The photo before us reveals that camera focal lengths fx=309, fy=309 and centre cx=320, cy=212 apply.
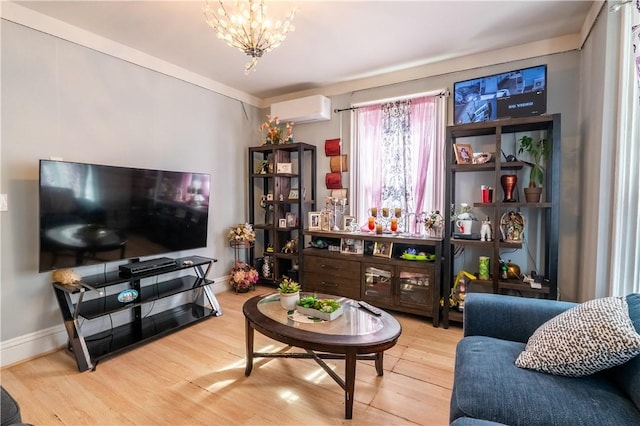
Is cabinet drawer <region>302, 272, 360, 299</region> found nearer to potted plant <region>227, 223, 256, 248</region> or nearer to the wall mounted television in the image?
potted plant <region>227, 223, 256, 248</region>

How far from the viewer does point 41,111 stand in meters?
2.44

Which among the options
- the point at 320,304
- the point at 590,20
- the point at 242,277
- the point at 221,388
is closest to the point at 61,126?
the point at 242,277

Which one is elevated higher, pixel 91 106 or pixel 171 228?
pixel 91 106

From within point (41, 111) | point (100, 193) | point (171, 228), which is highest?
point (41, 111)

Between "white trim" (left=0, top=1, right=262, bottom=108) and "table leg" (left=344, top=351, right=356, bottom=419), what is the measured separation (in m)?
3.26

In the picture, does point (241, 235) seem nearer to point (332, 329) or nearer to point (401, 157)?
point (401, 157)

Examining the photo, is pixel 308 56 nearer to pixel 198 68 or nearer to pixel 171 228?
pixel 198 68

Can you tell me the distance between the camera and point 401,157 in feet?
11.7

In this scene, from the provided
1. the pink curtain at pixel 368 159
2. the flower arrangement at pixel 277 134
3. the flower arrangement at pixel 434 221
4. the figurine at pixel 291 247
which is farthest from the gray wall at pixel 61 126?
the flower arrangement at pixel 434 221

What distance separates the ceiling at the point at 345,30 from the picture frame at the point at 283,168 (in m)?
1.09

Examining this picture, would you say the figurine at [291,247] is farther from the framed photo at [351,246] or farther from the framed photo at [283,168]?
the framed photo at [283,168]

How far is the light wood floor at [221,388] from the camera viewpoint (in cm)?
176

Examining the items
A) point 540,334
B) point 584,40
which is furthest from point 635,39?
point 540,334

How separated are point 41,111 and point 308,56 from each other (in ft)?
7.68
